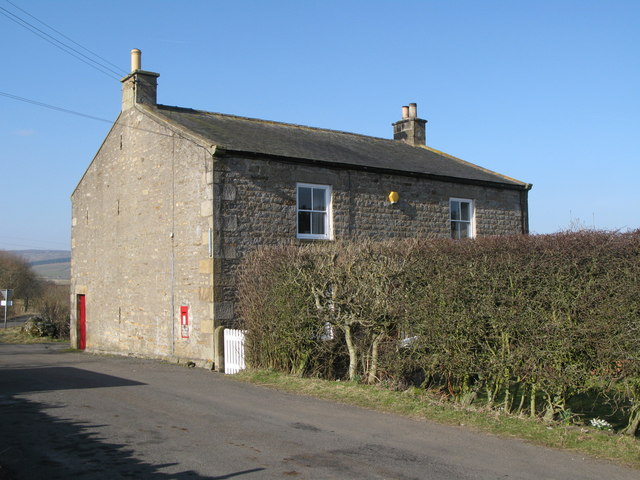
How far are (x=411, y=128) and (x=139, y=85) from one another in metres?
11.0

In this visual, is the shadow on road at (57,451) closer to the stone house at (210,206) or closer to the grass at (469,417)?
the grass at (469,417)

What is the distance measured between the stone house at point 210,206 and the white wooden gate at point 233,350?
14.3 inches

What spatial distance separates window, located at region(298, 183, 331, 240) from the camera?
55.6 feet

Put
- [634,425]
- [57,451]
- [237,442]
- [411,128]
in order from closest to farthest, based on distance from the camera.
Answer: [57,451] < [237,442] < [634,425] < [411,128]

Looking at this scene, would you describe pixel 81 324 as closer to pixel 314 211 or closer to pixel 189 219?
pixel 189 219

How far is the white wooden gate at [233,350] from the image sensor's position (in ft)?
45.5

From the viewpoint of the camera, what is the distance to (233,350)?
14.2 metres

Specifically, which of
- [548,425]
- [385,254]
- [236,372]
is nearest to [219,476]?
[548,425]

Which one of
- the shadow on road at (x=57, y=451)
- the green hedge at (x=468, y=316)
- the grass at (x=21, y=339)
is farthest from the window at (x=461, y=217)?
the grass at (x=21, y=339)

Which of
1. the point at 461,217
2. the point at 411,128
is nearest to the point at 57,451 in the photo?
the point at 461,217

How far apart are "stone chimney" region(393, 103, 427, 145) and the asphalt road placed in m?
16.4

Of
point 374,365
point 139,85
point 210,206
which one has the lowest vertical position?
point 374,365

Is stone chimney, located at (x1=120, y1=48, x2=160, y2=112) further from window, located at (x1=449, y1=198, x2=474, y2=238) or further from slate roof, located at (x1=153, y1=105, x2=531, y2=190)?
window, located at (x1=449, y1=198, x2=474, y2=238)

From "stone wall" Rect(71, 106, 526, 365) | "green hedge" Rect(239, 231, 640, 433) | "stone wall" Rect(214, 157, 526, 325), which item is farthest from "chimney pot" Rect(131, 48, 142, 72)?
"green hedge" Rect(239, 231, 640, 433)
